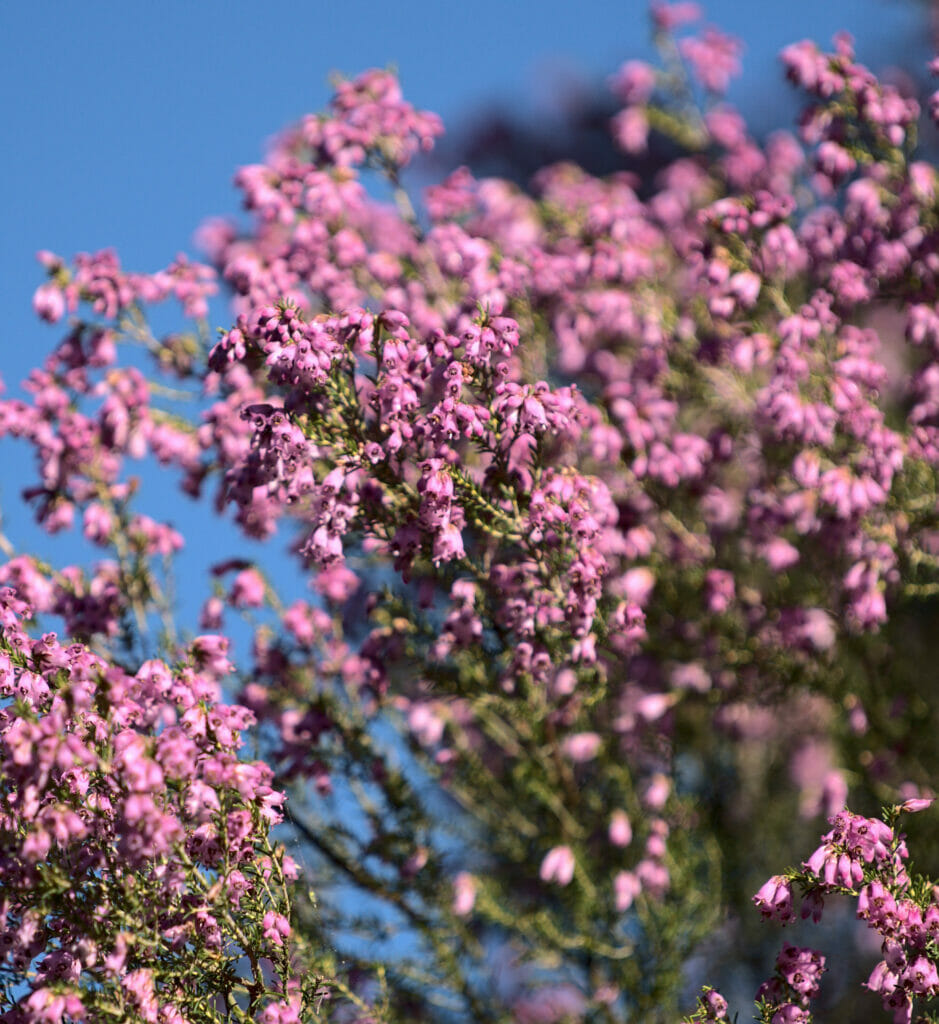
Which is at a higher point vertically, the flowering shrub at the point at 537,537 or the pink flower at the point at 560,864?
the flowering shrub at the point at 537,537

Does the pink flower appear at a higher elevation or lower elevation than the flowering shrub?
lower

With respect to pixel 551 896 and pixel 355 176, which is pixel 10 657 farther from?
pixel 551 896

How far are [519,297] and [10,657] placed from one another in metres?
2.85

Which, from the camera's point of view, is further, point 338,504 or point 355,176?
point 355,176

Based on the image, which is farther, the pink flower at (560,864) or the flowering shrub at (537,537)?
the pink flower at (560,864)

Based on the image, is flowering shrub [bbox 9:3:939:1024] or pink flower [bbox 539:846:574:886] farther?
pink flower [bbox 539:846:574:886]

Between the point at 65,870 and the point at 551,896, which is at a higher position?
the point at 551,896

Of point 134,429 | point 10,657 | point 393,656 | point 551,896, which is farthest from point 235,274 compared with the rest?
point 551,896

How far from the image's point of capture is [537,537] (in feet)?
12.4

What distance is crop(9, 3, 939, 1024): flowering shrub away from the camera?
12.4 ft

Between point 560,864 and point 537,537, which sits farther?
point 560,864

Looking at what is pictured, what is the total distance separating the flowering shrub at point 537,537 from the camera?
12.4 ft

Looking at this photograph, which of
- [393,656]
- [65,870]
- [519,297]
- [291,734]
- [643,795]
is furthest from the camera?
[643,795]

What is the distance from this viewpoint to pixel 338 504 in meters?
3.70
